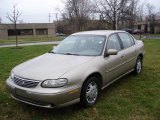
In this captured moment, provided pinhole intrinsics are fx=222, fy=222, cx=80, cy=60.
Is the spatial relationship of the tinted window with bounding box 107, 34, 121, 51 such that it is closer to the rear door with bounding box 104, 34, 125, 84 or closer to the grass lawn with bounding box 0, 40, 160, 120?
the rear door with bounding box 104, 34, 125, 84

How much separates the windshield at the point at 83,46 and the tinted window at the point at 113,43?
7.0 inches

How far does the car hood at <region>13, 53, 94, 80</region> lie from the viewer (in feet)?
13.1

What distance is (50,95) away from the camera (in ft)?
12.3

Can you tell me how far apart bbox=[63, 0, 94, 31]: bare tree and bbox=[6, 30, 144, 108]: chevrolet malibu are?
118ft

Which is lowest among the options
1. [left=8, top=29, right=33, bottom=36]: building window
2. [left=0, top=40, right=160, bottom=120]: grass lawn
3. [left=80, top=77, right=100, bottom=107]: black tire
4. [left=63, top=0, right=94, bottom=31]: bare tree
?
[left=0, top=40, right=160, bottom=120]: grass lawn

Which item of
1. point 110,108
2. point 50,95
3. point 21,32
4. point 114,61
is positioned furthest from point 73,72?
point 21,32

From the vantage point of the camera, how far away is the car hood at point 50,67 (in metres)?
4.00

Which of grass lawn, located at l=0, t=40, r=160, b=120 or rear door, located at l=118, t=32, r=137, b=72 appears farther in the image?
rear door, located at l=118, t=32, r=137, b=72

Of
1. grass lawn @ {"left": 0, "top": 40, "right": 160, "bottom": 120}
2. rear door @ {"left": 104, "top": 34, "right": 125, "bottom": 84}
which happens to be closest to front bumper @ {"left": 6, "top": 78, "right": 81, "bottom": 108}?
grass lawn @ {"left": 0, "top": 40, "right": 160, "bottom": 120}

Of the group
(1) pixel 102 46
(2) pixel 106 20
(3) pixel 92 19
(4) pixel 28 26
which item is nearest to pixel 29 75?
(1) pixel 102 46

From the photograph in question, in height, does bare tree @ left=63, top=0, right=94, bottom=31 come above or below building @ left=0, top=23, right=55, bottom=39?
above

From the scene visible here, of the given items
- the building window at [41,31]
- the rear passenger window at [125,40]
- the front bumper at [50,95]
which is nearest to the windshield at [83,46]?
the rear passenger window at [125,40]

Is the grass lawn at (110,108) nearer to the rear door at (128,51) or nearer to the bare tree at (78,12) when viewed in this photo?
the rear door at (128,51)

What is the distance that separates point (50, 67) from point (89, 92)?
35.9 inches
